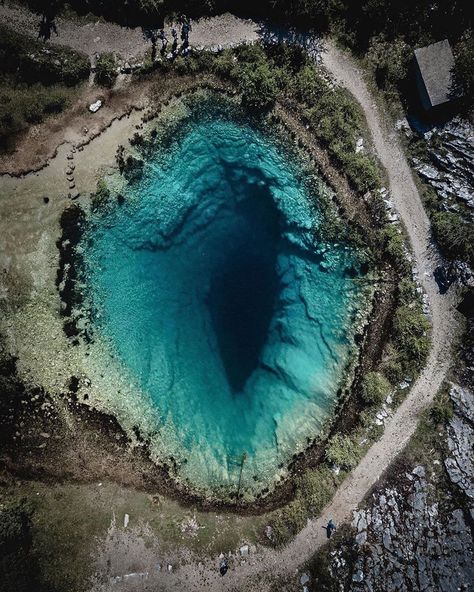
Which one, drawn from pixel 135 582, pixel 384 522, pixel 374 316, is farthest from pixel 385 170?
pixel 135 582

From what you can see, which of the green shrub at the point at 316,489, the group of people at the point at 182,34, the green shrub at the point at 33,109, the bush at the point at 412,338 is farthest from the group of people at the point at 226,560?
the group of people at the point at 182,34

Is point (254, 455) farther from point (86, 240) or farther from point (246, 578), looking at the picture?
point (86, 240)

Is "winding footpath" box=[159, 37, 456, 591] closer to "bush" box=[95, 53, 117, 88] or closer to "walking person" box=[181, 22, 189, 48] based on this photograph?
"walking person" box=[181, 22, 189, 48]

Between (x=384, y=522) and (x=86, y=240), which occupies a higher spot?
(x=86, y=240)

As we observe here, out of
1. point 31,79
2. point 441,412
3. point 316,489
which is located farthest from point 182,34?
point 316,489

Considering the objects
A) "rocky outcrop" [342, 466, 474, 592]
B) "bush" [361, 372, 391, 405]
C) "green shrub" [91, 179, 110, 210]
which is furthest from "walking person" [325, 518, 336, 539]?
"green shrub" [91, 179, 110, 210]
